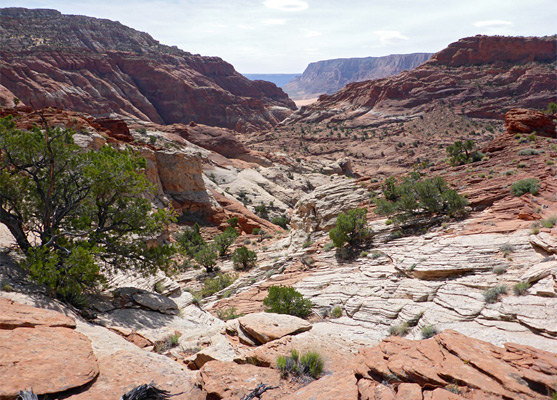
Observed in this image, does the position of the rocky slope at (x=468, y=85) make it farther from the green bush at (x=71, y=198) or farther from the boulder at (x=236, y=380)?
the boulder at (x=236, y=380)

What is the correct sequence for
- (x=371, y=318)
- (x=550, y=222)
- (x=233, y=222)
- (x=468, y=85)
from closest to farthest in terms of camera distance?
(x=371, y=318)
(x=550, y=222)
(x=233, y=222)
(x=468, y=85)

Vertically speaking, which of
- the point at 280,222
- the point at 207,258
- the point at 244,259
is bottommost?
the point at 280,222

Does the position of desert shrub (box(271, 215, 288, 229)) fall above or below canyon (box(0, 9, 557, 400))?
below

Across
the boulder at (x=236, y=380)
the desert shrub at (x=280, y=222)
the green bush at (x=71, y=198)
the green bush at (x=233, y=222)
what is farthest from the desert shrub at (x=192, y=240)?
the boulder at (x=236, y=380)

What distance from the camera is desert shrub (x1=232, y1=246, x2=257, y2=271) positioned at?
63.5ft

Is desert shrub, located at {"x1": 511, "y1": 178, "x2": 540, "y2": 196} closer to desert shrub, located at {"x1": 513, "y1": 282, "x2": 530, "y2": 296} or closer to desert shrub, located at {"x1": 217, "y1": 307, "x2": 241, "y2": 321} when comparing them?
desert shrub, located at {"x1": 513, "y1": 282, "x2": 530, "y2": 296}

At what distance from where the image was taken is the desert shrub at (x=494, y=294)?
26.1ft

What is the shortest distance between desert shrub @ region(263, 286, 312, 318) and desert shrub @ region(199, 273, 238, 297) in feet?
21.5

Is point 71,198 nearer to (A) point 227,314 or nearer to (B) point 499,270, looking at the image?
(A) point 227,314

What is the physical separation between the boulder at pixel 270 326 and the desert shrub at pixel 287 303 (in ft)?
6.09

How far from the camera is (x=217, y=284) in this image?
16438 millimetres

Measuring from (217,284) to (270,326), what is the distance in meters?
9.58

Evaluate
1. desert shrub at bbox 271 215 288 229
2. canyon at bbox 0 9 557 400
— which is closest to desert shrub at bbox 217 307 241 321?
canyon at bbox 0 9 557 400

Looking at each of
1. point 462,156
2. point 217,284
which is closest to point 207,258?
point 217,284
